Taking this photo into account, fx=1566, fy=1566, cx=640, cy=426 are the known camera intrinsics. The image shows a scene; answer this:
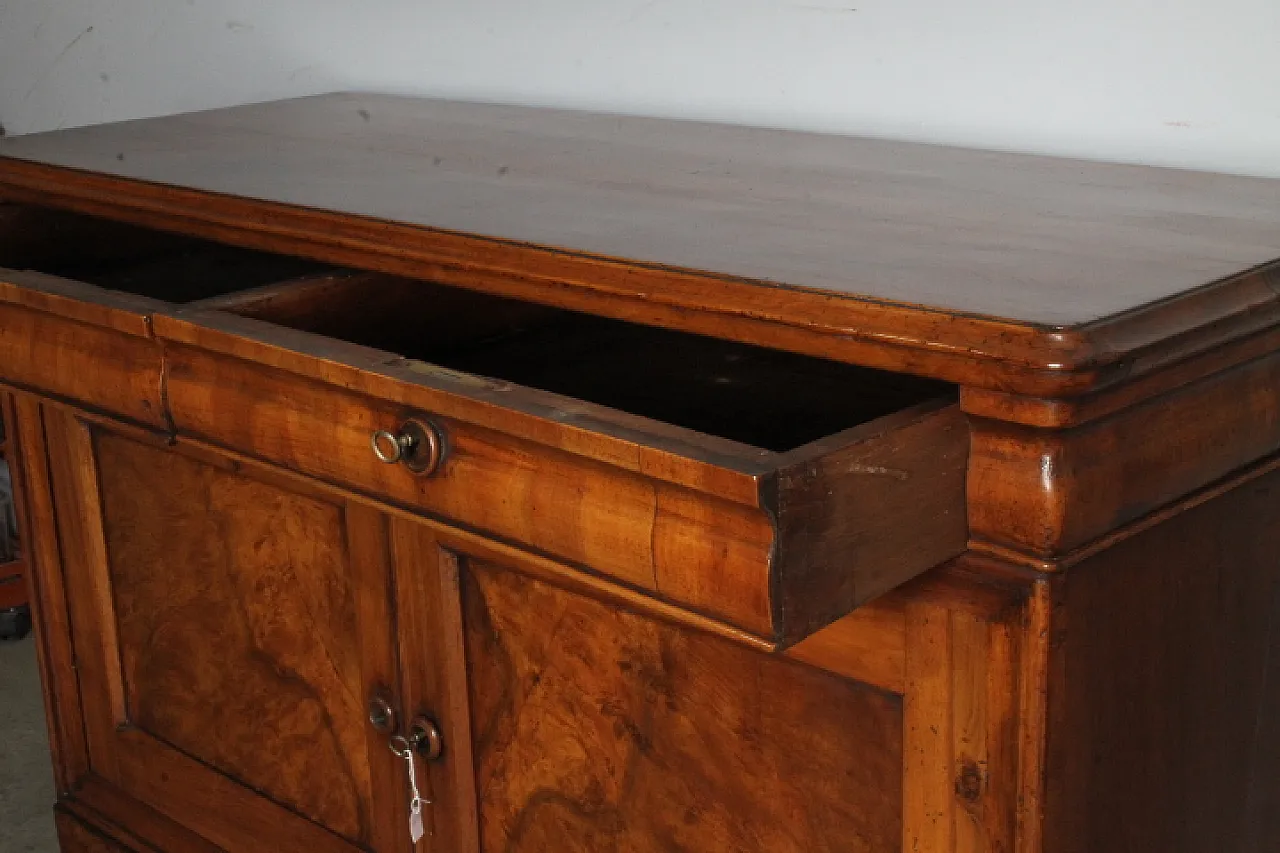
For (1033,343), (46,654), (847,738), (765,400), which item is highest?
(1033,343)

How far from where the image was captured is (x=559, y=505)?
0.82 m

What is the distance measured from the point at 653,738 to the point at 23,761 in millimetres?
1339

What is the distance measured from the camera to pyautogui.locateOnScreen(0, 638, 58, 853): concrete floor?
1.89 m

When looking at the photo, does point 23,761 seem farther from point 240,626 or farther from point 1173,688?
point 1173,688

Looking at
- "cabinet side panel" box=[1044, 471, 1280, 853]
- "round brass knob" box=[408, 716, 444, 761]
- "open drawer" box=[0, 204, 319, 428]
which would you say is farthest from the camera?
"round brass knob" box=[408, 716, 444, 761]

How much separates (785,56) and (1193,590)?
2.46ft

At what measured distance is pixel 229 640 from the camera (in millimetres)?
1388

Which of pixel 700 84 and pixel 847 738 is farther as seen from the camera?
pixel 700 84

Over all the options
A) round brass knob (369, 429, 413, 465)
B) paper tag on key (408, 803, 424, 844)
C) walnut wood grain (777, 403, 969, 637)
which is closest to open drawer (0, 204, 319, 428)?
round brass knob (369, 429, 413, 465)

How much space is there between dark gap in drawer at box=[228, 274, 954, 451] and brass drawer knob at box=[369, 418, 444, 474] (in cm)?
24

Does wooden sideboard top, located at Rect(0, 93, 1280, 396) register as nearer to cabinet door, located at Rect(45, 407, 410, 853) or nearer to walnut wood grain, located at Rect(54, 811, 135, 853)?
cabinet door, located at Rect(45, 407, 410, 853)

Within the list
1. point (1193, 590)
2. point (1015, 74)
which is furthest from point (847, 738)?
point (1015, 74)

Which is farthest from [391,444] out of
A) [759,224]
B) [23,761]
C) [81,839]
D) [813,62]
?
[23,761]

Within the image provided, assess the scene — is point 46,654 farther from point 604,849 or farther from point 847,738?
point 847,738
